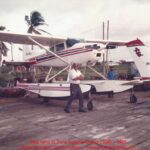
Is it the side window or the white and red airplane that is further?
the side window

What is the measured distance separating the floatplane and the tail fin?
3cm

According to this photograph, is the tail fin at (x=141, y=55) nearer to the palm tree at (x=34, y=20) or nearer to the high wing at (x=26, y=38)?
the high wing at (x=26, y=38)

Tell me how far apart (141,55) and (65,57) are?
3884 millimetres

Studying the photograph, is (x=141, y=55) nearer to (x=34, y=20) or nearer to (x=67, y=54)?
(x=67, y=54)

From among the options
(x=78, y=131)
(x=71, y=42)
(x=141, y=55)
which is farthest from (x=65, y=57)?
(x=78, y=131)

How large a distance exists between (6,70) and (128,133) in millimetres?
18957

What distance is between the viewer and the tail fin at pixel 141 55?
745 cm

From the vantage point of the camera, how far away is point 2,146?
396 centimetres

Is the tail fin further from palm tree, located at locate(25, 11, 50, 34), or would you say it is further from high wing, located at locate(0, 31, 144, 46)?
palm tree, located at locate(25, 11, 50, 34)

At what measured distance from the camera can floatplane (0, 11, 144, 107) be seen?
331 inches

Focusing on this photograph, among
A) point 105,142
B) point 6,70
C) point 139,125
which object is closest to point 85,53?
point 139,125

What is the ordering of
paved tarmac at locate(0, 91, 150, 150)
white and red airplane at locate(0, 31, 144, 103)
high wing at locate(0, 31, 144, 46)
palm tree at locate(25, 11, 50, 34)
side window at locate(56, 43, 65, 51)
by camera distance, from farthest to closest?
palm tree at locate(25, 11, 50, 34) → side window at locate(56, 43, 65, 51) → high wing at locate(0, 31, 144, 46) → white and red airplane at locate(0, 31, 144, 103) → paved tarmac at locate(0, 91, 150, 150)

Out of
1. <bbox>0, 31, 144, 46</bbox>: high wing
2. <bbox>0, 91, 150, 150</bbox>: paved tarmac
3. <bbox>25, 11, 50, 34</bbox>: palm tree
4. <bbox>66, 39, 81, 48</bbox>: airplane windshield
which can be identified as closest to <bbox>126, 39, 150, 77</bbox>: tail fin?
<bbox>0, 91, 150, 150</bbox>: paved tarmac

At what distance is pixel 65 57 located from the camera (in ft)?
34.3
